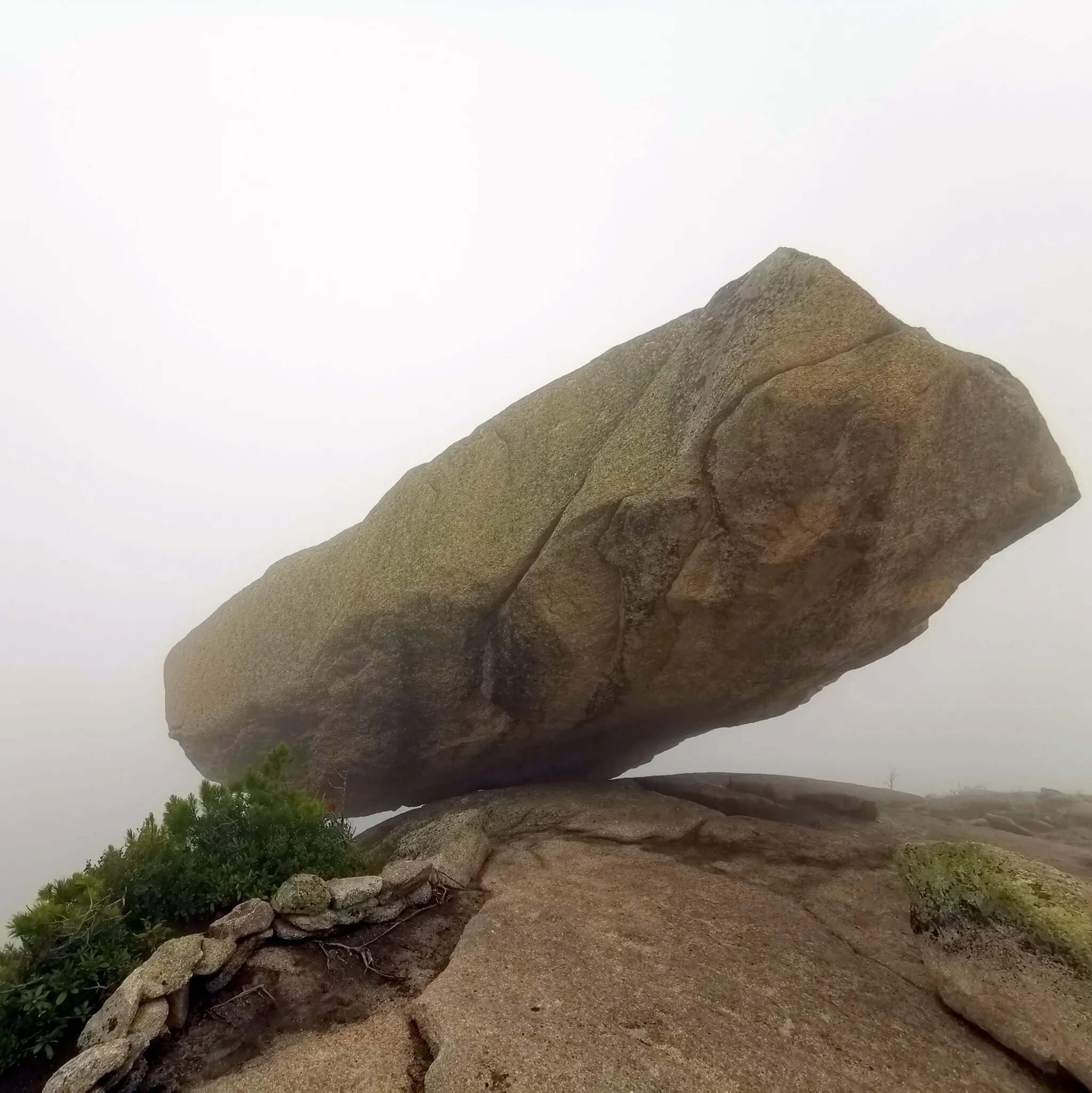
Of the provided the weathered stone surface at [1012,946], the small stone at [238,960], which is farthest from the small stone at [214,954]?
the weathered stone surface at [1012,946]

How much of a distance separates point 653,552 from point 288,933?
9764 millimetres

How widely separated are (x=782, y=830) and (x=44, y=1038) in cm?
1355

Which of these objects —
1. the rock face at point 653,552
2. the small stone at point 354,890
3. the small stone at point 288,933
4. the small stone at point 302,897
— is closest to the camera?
the small stone at point 288,933

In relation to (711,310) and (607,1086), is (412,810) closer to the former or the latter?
(607,1086)

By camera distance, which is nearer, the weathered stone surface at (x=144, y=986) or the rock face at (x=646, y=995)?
the rock face at (x=646, y=995)

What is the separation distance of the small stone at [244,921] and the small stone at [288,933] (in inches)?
5.0

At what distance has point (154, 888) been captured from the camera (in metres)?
11.0

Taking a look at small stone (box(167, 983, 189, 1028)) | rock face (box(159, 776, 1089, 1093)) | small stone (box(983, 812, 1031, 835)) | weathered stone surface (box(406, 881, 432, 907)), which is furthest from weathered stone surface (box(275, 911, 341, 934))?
small stone (box(983, 812, 1031, 835))

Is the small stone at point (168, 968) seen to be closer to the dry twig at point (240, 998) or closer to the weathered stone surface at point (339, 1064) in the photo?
the dry twig at point (240, 998)

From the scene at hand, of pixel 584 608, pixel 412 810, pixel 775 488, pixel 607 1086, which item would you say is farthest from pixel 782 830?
pixel 412 810

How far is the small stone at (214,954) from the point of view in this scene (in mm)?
9000

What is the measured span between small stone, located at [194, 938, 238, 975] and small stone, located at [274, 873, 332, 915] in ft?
3.04

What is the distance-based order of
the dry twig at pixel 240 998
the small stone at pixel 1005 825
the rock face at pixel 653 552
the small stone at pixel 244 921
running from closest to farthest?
the dry twig at pixel 240 998 < the small stone at pixel 244 921 < the rock face at pixel 653 552 < the small stone at pixel 1005 825

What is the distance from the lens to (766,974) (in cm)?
876
